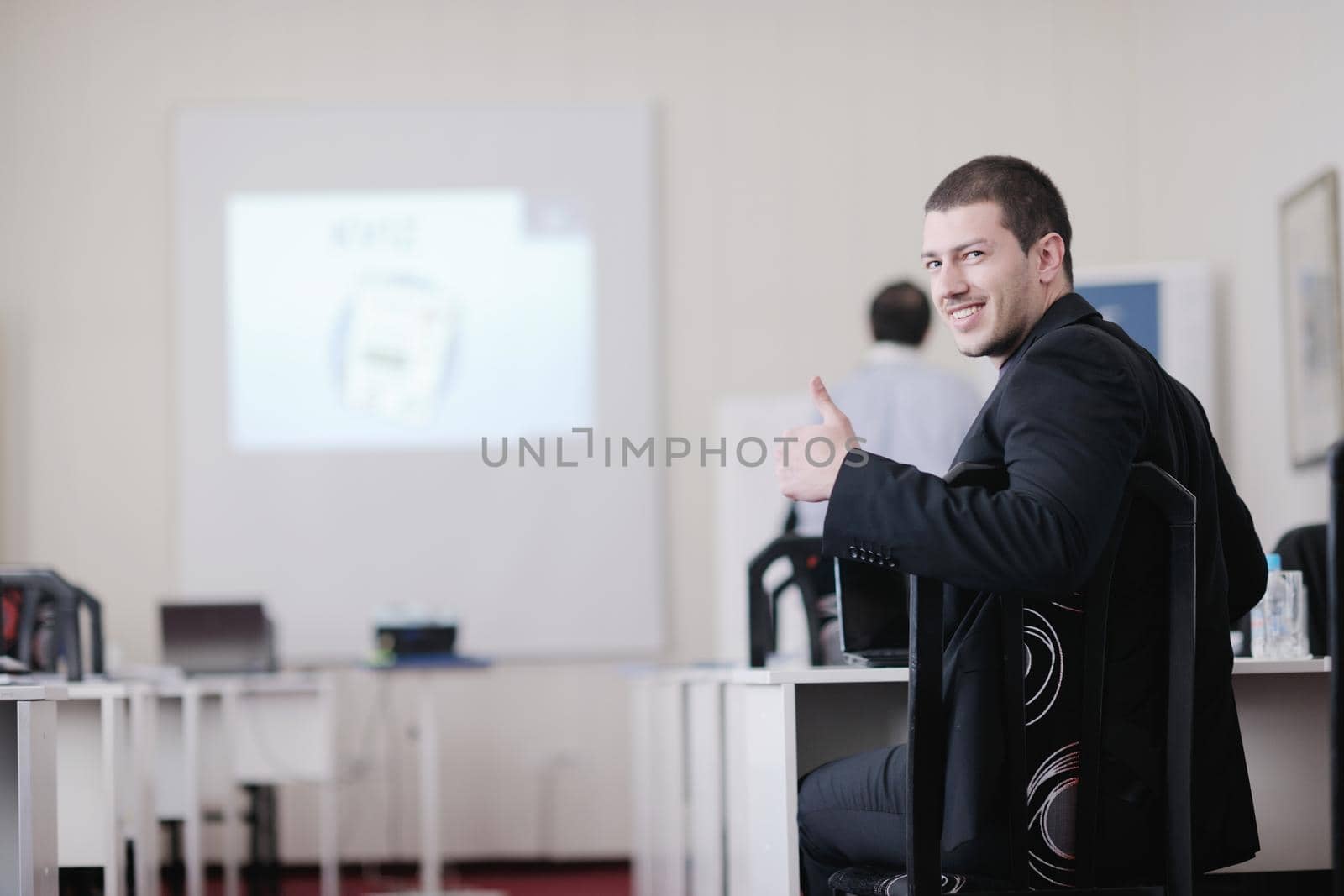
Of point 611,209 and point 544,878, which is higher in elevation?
point 611,209

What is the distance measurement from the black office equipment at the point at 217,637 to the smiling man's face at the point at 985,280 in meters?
3.51

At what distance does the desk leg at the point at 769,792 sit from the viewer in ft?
6.72

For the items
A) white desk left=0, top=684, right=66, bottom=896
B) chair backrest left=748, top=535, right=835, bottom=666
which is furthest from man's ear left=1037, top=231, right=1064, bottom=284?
white desk left=0, top=684, right=66, bottom=896

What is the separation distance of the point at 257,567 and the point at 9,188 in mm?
1848

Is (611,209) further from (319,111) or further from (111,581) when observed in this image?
(111,581)

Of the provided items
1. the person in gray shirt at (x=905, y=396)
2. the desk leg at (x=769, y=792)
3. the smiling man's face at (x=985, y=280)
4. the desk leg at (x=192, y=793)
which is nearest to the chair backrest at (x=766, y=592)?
the desk leg at (x=769, y=792)

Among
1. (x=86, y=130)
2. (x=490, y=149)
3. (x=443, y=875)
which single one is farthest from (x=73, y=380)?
(x=443, y=875)

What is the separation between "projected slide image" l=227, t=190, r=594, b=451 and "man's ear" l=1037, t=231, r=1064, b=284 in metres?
4.34

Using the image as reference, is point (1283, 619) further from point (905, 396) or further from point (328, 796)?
point (328, 796)

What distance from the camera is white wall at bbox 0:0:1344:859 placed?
612 cm

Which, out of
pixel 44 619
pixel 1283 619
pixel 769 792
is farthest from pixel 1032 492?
pixel 44 619

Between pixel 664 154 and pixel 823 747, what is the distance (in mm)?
4169

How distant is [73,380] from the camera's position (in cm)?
614

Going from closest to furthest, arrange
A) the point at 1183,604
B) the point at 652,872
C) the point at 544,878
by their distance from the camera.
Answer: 1. the point at 1183,604
2. the point at 652,872
3. the point at 544,878
